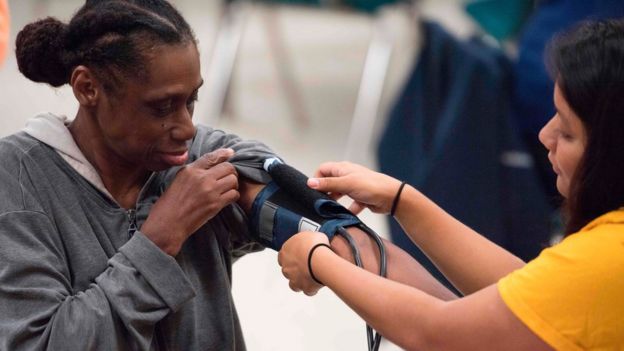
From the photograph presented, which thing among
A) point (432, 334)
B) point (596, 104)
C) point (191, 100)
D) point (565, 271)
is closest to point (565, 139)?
point (596, 104)

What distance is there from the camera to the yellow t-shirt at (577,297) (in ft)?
3.85

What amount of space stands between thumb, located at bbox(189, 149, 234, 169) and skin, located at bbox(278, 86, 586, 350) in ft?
0.47

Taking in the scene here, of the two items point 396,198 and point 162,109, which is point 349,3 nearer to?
point 396,198

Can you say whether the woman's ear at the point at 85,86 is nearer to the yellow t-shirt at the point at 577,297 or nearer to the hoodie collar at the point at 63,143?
the hoodie collar at the point at 63,143

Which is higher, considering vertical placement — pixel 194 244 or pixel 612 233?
pixel 612 233

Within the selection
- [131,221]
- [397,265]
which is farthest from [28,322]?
[397,265]

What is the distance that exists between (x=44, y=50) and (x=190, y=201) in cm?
29

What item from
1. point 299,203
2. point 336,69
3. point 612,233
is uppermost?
point 612,233

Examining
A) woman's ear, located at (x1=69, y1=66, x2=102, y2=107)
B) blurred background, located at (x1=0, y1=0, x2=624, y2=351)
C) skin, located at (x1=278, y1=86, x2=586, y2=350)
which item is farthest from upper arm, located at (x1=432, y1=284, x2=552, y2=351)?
blurred background, located at (x1=0, y1=0, x2=624, y2=351)

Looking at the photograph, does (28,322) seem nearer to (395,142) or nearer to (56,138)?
(56,138)

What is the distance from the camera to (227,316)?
4.68 feet

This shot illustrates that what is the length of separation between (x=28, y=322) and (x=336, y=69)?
3.88 meters

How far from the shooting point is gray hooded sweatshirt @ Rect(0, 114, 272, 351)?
4.01 ft

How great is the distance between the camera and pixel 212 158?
1.40m
